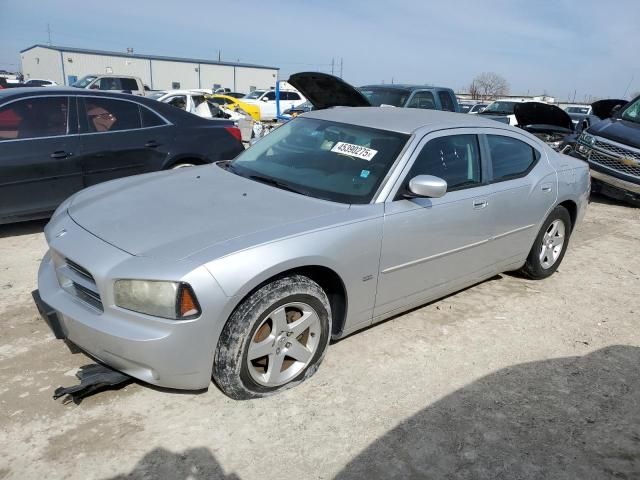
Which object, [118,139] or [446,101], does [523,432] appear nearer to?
[118,139]

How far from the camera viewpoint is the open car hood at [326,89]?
7.33 metres

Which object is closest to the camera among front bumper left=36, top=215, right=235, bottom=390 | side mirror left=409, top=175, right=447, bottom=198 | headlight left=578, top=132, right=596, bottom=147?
front bumper left=36, top=215, right=235, bottom=390

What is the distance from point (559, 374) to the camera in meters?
3.37

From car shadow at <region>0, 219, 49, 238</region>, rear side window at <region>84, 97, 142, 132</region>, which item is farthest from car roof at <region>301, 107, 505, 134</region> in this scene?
car shadow at <region>0, 219, 49, 238</region>

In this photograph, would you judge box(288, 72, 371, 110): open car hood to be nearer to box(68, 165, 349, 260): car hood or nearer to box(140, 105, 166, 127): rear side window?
box(140, 105, 166, 127): rear side window

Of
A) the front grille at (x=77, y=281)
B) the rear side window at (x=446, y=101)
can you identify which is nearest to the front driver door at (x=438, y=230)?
the front grille at (x=77, y=281)

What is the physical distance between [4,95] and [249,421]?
436 centimetres

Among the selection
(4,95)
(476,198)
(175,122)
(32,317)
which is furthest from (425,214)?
(4,95)

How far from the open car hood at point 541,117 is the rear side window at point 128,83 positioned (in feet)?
46.2

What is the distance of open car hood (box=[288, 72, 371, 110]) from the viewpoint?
7328mm

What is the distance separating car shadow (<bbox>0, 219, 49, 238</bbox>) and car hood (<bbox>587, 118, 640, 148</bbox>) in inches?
339

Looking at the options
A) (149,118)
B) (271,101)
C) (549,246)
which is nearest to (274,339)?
(549,246)

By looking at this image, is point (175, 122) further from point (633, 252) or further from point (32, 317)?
point (633, 252)

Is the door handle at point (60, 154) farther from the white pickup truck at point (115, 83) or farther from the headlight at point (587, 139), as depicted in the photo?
the white pickup truck at point (115, 83)
